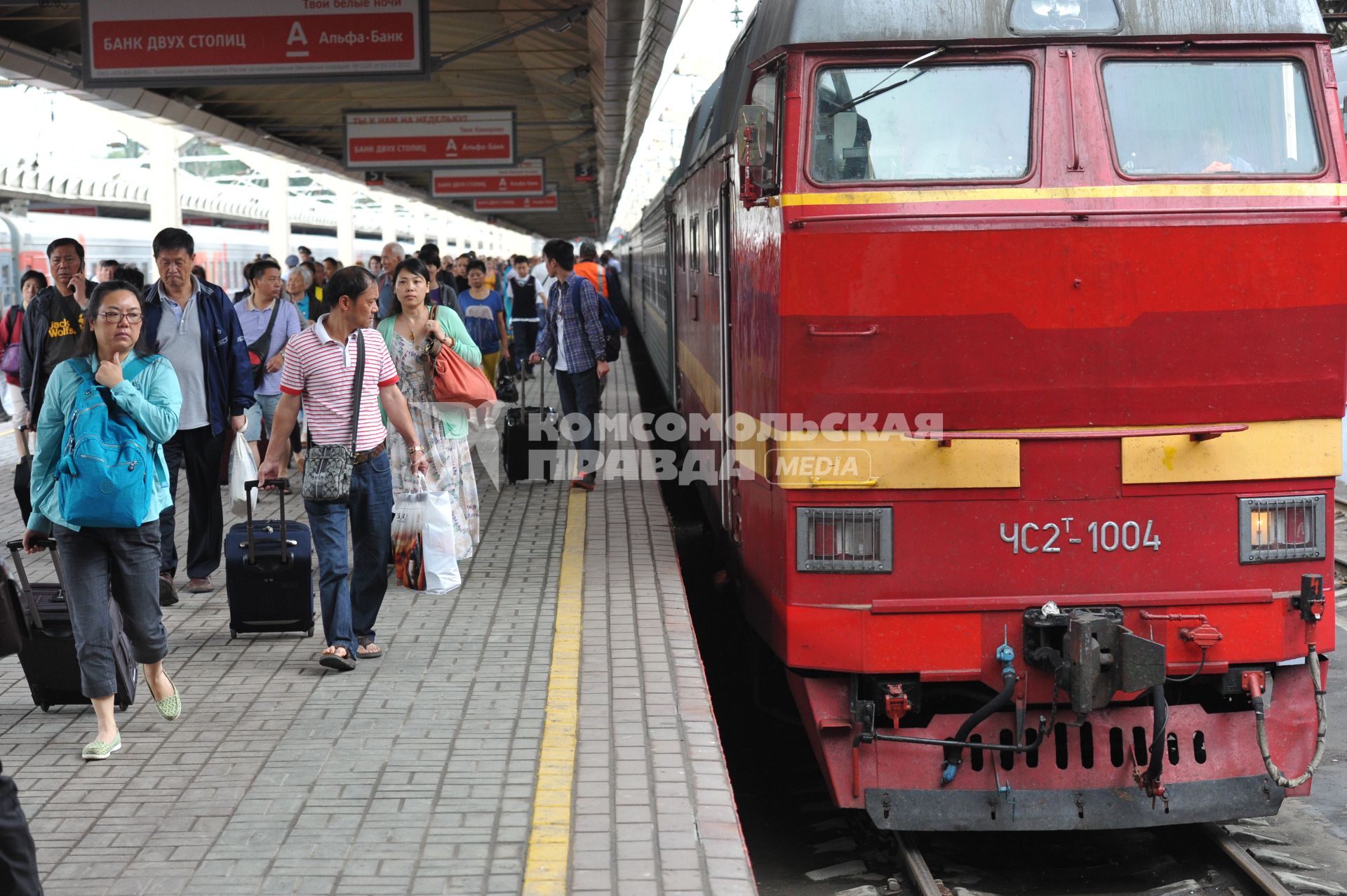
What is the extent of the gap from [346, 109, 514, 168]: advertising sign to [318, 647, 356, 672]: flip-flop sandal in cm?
1050

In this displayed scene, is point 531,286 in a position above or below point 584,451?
above

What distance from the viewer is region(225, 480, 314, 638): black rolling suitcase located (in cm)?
694

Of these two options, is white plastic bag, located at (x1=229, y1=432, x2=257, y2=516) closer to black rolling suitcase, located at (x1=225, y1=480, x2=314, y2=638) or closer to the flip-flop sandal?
black rolling suitcase, located at (x1=225, y1=480, x2=314, y2=638)

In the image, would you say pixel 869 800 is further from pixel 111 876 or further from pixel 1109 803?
pixel 111 876

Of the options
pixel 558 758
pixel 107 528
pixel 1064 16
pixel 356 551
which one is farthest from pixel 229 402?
pixel 1064 16

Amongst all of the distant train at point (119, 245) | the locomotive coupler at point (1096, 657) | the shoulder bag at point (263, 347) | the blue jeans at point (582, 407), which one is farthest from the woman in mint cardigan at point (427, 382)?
the distant train at point (119, 245)

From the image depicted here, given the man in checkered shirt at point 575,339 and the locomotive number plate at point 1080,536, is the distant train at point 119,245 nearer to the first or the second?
the man in checkered shirt at point 575,339

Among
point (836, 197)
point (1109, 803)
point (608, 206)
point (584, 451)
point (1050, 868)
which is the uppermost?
point (608, 206)

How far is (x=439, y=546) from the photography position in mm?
7855

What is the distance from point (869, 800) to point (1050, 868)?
100 centimetres

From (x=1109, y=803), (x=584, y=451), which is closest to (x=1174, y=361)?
(x=1109, y=803)

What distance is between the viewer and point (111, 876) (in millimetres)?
4230

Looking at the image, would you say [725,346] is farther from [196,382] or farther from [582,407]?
[582,407]

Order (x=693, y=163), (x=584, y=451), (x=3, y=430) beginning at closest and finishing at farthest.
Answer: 1. (x=693, y=163)
2. (x=584, y=451)
3. (x=3, y=430)
